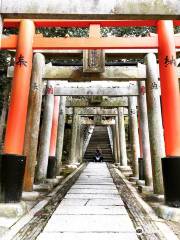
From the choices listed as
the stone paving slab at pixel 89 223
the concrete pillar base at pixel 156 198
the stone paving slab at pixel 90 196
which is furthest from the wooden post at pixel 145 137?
the stone paving slab at pixel 89 223

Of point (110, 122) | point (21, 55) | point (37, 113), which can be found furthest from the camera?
point (110, 122)

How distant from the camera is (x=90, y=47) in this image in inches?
282

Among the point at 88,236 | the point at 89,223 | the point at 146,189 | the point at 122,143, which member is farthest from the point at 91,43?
the point at 122,143

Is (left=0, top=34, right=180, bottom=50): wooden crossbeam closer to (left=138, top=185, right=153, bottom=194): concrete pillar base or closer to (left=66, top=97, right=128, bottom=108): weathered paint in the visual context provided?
(left=138, top=185, right=153, bottom=194): concrete pillar base

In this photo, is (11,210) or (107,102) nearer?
(11,210)

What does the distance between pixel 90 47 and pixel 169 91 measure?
2466 millimetres

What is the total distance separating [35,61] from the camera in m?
8.20

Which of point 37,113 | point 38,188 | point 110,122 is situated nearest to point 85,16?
point 37,113

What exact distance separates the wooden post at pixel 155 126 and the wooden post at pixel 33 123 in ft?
9.88

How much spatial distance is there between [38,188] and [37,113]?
220 cm

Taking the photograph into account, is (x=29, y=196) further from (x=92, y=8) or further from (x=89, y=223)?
(x=92, y=8)

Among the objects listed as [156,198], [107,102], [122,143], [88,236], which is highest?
[107,102]

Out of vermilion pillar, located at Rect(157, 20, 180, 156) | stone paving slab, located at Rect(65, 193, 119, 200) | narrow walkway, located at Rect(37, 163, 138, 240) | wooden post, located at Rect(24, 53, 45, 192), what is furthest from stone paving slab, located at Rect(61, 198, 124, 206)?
vermilion pillar, located at Rect(157, 20, 180, 156)

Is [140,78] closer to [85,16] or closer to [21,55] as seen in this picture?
[21,55]
